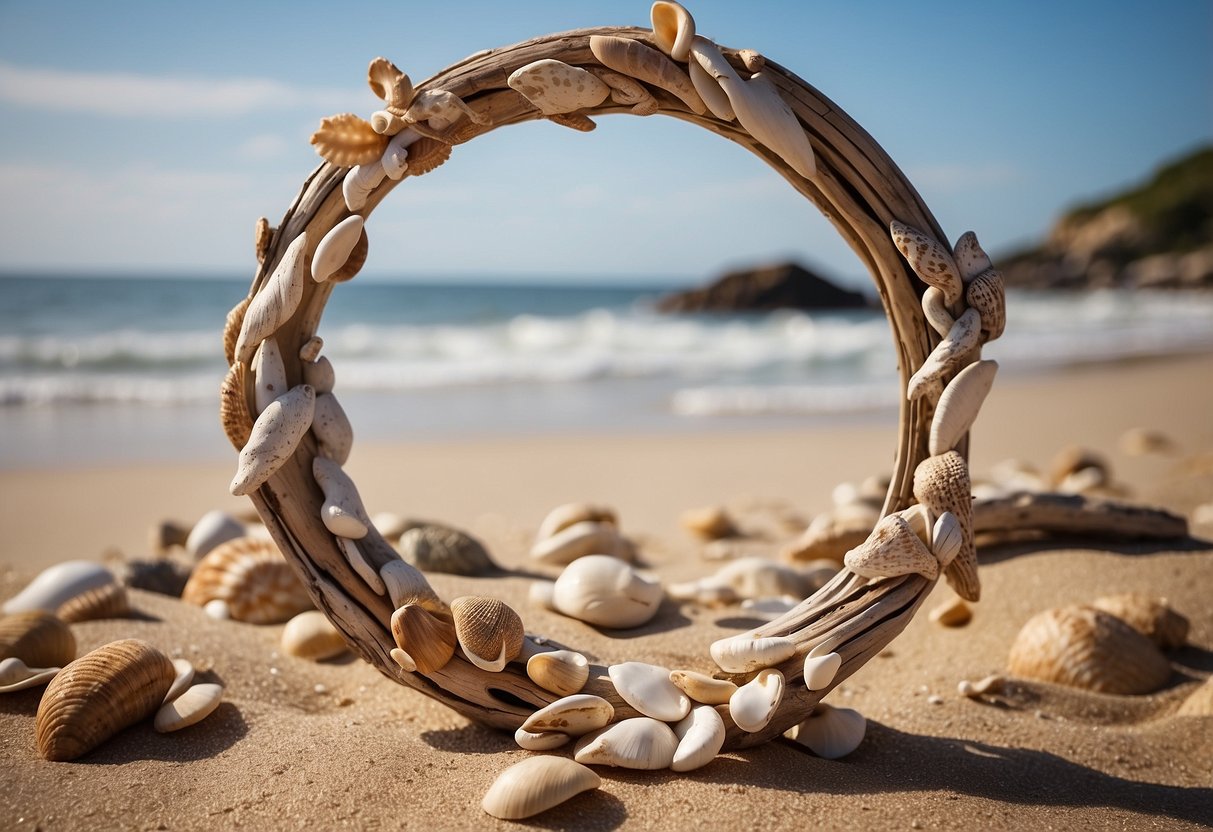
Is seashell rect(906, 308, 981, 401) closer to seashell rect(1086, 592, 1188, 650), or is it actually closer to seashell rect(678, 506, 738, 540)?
seashell rect(1086, 592, 1188, 650)

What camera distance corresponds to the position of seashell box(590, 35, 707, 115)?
6.72 ft

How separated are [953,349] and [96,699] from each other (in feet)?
7.28

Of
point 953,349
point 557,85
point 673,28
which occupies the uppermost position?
point 673,28

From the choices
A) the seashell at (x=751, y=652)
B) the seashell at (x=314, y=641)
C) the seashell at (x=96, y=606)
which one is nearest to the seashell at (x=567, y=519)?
the seashell at (x=314, y=641)

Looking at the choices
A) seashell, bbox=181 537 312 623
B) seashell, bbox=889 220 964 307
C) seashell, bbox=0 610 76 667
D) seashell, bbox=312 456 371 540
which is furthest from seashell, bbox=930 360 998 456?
seashell, bbox=0 610 76 667

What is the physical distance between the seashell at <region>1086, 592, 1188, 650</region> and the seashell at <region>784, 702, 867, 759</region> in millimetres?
1325

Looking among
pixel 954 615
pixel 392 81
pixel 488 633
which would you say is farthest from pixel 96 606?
pixel 954 615

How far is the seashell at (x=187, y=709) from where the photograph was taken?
2.27 metres

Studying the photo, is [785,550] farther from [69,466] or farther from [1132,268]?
[1132,268]

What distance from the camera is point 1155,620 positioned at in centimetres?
308

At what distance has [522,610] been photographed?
10.0 feet

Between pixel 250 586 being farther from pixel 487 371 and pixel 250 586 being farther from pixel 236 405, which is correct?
pixel 487 371

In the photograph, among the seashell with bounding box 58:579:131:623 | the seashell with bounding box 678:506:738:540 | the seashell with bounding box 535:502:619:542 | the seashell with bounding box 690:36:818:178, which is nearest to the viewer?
the seashell with bounding box 690:36:818:178

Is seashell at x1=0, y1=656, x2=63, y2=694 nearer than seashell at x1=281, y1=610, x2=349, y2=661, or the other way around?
seashell at x1=0, y1=656, x2=63, y2=694
